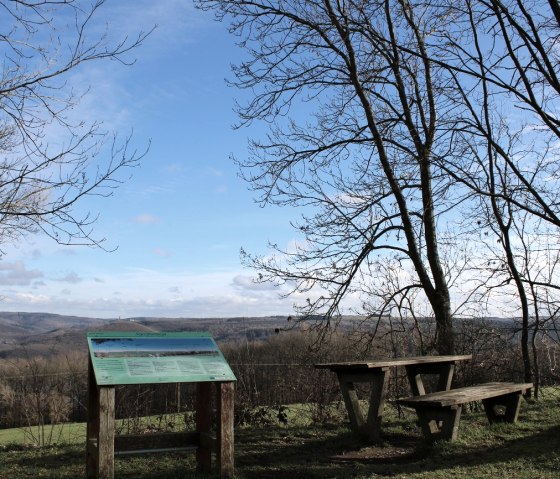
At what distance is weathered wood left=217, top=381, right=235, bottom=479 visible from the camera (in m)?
5.05

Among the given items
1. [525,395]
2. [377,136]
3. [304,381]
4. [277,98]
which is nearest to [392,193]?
[377,136]

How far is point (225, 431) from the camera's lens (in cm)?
508

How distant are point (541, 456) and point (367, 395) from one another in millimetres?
5235

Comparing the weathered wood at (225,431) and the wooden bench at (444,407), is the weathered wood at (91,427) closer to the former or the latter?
the weathered wood at (225,431)

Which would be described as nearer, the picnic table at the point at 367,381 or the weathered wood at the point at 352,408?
the picnic table at the point at 367,381

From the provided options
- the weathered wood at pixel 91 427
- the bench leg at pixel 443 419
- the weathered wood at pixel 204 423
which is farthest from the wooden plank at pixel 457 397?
the weathered wood at pixel 91 427

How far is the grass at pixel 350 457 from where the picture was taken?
5441 mm

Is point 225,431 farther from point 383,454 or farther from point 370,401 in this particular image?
point 370,401

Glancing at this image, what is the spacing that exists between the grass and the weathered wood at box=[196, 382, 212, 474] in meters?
0.12

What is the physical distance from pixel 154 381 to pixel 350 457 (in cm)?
258

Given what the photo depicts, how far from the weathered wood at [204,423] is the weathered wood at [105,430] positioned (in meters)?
1.06

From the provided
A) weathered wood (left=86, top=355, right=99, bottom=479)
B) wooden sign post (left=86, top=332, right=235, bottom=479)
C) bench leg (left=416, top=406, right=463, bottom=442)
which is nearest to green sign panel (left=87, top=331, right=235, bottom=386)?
wooden sign post (left=86, top=332, right=235, bottom=479)

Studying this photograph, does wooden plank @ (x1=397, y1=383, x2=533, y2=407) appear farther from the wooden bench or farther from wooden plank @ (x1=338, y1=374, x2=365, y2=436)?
wooden plank @ (x1=338, y1=374, x2=365, y2=436)

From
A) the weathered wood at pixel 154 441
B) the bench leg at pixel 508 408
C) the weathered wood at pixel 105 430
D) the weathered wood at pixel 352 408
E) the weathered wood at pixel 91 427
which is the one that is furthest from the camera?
the bench leg at pixel 508 408
